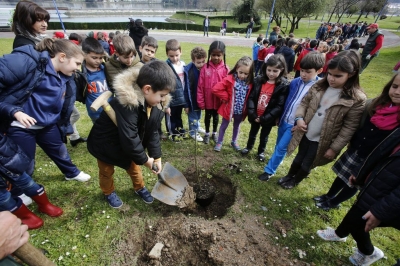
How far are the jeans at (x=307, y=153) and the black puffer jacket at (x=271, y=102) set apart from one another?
1.92ft

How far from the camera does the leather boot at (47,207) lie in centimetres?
259

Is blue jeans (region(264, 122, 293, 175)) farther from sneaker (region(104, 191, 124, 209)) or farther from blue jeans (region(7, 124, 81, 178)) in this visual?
blue jeans (region(7, 124, 81, 178))

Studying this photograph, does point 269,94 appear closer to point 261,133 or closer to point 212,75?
point 261,133

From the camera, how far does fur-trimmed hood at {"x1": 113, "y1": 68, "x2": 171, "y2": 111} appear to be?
1.84 meters

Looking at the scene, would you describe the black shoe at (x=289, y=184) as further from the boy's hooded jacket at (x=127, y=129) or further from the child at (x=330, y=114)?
the boy's hooded jacket at (x=127, y=129)

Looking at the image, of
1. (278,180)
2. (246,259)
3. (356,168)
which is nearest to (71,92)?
(246,259)

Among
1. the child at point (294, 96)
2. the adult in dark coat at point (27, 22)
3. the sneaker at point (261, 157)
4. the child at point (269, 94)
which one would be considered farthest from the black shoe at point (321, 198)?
the adult in dark coat at point (27, 22)

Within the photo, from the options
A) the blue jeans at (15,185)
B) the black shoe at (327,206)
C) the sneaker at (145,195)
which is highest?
the blue jeans at (15,185)

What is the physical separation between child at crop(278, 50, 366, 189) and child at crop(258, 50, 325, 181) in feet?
0.65

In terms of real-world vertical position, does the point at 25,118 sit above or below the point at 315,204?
above

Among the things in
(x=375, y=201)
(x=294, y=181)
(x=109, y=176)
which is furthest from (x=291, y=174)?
(x=109, y=176)

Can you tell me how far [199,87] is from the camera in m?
3.97

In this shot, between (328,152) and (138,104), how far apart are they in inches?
97.8

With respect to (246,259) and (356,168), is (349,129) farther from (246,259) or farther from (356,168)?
(246,259)
